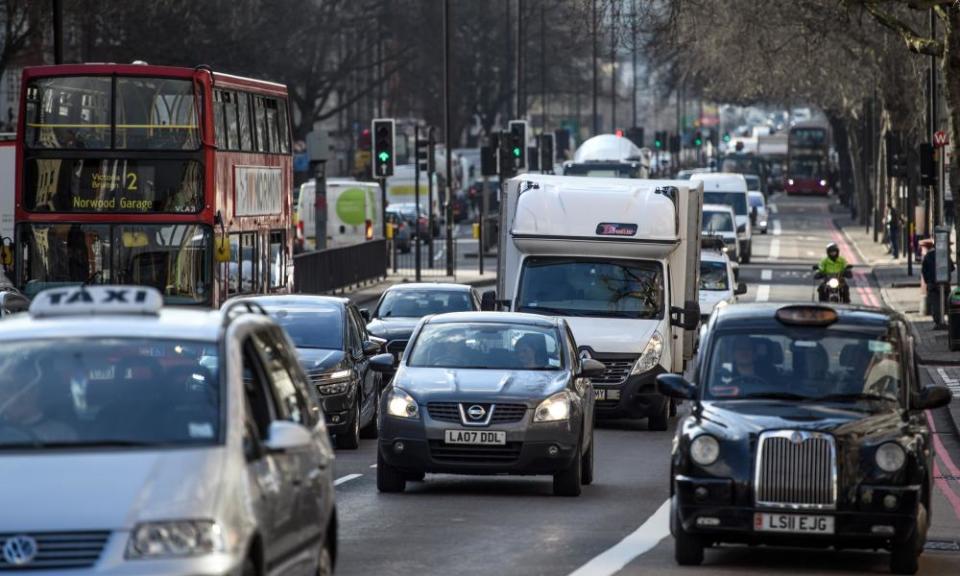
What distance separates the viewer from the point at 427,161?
186ft

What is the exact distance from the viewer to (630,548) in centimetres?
1337

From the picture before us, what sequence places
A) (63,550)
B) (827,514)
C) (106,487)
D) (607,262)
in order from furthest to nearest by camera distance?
(607,262), (827,514), (106,487), (63,550)

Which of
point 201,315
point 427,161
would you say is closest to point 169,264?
point 201,315

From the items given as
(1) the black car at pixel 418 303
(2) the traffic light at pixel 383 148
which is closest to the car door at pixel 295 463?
(1) the black car at pixel 418 303

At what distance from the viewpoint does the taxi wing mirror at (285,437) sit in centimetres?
817

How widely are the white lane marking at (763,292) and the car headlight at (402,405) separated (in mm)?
31482

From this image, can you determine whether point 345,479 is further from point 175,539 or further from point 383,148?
point 383,148

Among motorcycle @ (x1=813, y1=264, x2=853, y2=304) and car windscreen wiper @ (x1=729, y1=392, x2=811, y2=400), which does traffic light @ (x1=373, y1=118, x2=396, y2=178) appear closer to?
motorcycle @ (x1=813, y1=264, x2=853, y2=304)

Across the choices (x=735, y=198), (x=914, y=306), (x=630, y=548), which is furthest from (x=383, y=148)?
(x=630, y=548)

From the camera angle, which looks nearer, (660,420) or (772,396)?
(772,396)

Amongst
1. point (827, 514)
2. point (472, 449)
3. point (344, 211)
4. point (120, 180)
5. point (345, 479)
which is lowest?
point (345, 479)

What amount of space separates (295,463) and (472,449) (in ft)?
24.5

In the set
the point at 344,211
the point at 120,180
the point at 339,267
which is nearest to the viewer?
the point at 120,180

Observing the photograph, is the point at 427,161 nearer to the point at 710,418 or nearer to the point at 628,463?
the point at 628,463
